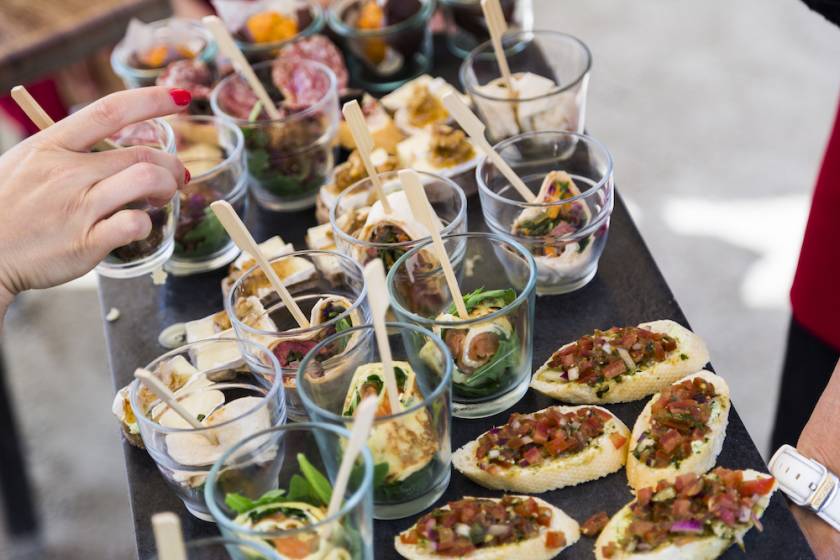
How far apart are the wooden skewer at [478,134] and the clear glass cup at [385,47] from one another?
1.88 feet

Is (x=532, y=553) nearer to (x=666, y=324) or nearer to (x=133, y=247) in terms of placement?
(x=666, y=324)

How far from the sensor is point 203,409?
3.87ft

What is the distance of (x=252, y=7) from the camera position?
77.4 inches

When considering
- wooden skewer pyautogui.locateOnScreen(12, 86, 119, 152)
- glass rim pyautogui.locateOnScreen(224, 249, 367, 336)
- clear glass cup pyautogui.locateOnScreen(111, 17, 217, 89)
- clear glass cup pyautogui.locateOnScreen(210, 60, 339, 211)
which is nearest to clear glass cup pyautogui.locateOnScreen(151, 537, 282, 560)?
glass rim pyautogui.locateOnScreen(224, 249, 367, 336)

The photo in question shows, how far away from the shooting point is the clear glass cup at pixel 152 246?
1398mm

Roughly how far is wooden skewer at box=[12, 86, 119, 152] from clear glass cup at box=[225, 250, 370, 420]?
29 cm

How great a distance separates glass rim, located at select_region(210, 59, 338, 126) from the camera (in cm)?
158

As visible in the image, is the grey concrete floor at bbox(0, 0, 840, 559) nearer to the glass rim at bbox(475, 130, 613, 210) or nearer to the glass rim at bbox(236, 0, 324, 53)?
the glass rim at bbox(236, 0, 324, 53)

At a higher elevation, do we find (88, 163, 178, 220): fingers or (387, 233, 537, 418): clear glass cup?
(88, 163, 178, 220): fingers

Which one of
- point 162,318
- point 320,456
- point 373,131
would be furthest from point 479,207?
point 320,456

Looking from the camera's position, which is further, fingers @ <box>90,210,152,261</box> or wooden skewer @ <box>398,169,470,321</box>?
fingers @ <box>90,210,152,261</box>

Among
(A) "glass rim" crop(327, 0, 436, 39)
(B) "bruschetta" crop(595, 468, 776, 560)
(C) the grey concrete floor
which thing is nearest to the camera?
(B) "bruschetta" crop(595, 468, 776, 560)

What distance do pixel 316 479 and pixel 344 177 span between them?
68 cm

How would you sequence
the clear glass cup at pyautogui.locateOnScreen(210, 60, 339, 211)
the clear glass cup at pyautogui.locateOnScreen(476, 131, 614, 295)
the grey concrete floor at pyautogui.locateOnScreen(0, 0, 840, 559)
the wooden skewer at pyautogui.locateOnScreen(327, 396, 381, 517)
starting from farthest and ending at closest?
1. the grey concrete floor at pyautogui.locateOnScreen(0, 0, 840, 559)
2. the clear glass cup at pyautogui.locateOnScreen(210, 60, 339, 211)
3. the clear glass cup at pyautogui.locateOnScreen(476, 131, 614, 295)
4. the wooden skewer at pyautogui.locateOnScreen(327, 396, 381, 517)
